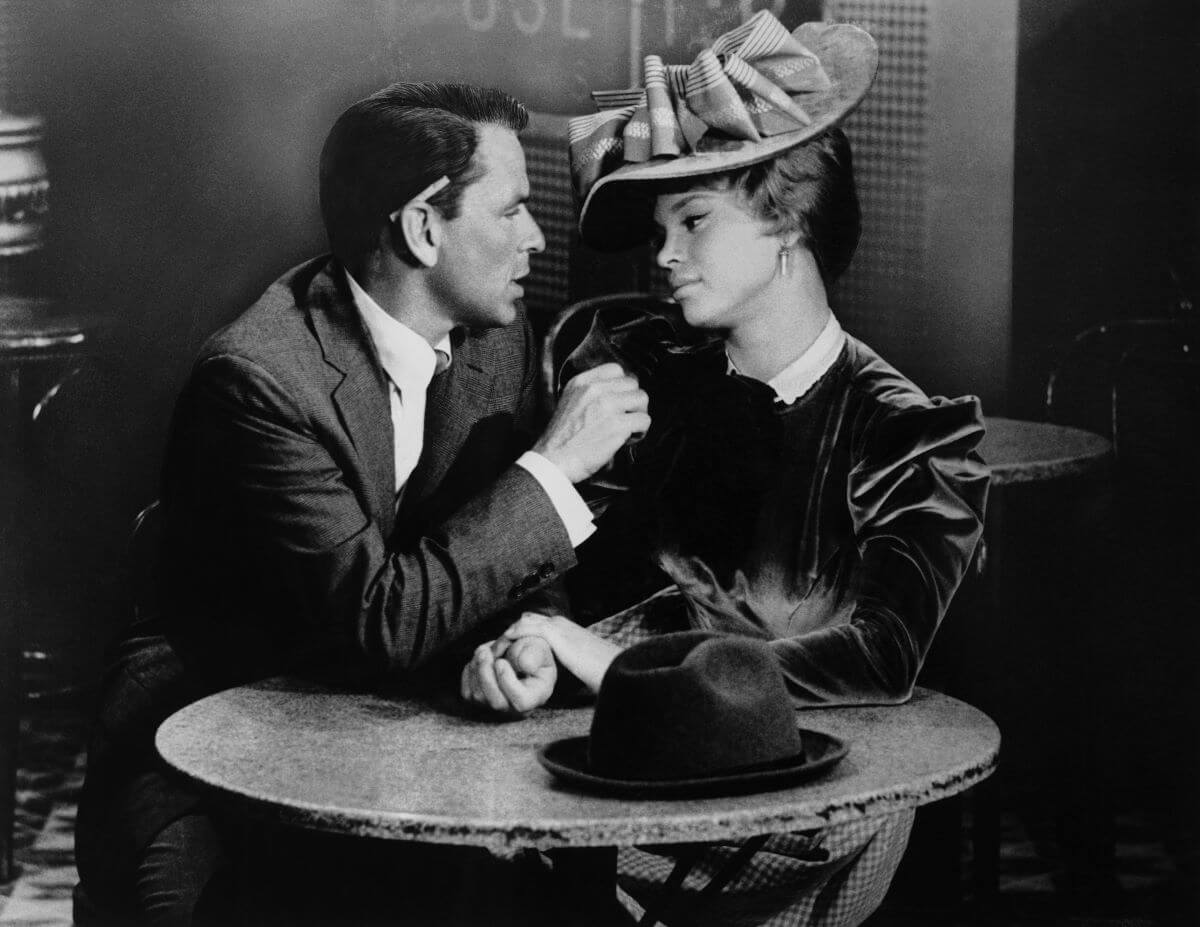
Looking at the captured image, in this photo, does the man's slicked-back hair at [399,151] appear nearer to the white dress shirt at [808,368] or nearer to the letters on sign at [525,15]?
the letters on sign at [525,15]

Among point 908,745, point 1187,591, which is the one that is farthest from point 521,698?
point 1187,591

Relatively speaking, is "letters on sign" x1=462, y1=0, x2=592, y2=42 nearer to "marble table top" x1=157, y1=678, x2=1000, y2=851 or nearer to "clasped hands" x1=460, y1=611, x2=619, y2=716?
"clasped hands" x1=460, y1=611, x2=619, y2=716

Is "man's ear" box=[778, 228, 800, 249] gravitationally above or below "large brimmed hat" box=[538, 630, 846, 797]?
above

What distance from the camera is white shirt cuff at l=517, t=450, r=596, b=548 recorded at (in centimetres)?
235

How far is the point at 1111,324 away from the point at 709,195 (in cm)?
76

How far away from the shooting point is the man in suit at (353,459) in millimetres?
2355

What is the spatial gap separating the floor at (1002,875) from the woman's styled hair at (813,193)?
42.0 inches

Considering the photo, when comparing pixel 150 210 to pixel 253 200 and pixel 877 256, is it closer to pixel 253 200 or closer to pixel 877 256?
pixel 253 200

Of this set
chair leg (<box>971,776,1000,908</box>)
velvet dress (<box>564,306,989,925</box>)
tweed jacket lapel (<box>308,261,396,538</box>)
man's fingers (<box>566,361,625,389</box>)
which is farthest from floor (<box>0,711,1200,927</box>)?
man's fingers (<box>566,361,625,389</box>)

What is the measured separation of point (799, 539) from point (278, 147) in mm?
1102

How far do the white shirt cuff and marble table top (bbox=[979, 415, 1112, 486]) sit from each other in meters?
0.64

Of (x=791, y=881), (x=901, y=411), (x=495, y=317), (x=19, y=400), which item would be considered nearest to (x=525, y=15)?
(x=495, y=317)

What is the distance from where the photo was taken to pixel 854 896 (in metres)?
2.36

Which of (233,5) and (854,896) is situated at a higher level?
(233,5)
